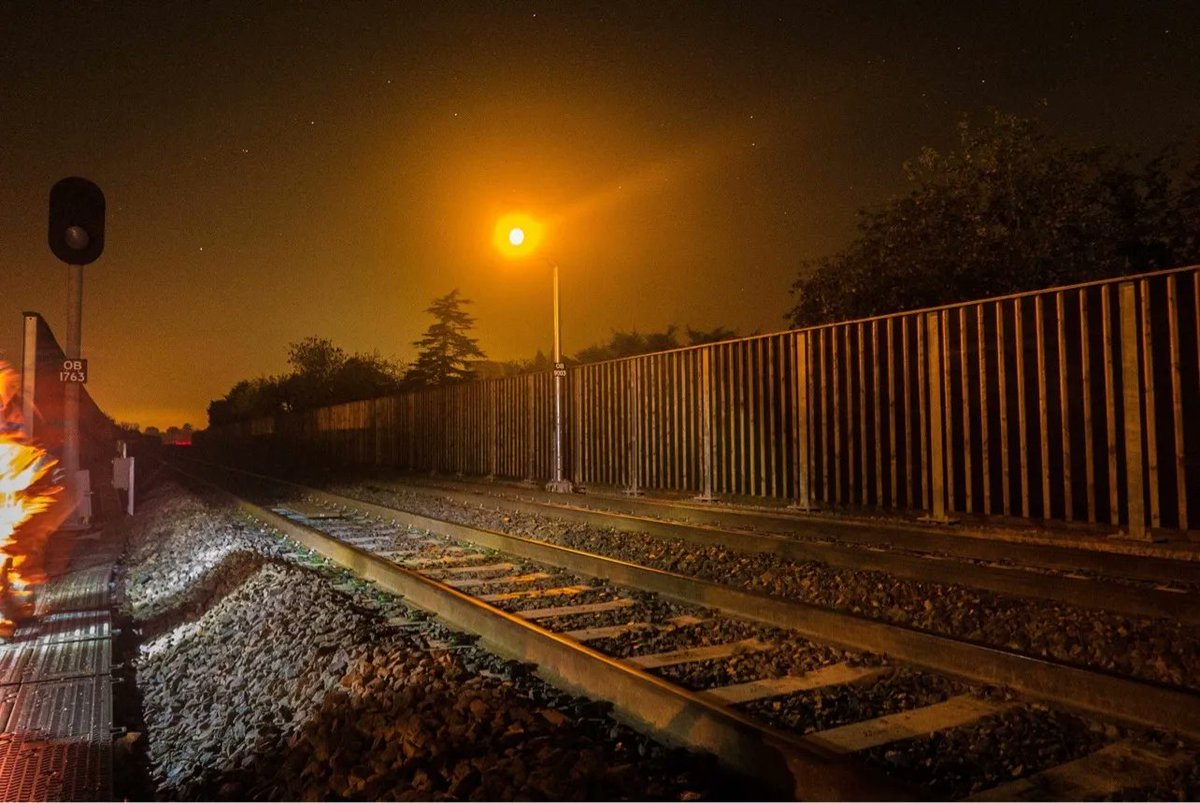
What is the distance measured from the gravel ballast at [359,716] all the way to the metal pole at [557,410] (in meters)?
10.4

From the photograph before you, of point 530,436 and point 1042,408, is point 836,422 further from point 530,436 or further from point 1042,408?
point 530,436

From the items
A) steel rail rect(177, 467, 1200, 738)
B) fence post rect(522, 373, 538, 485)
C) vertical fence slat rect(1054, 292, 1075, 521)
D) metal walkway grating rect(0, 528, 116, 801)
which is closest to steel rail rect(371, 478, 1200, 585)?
vertical fence slat rect(1054, 292, 1075, 521)

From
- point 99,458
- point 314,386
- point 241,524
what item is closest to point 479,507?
point 241,524

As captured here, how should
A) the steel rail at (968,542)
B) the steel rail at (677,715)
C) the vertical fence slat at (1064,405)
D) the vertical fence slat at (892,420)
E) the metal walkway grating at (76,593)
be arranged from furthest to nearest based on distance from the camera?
1. the vertical fence slat at (892,420)
2. the vertical fence slat at (1064,405)
3. the metal walkway grating at (76,593)
4. the steel rail at (968,542)
5. the steel rail at (677,715)

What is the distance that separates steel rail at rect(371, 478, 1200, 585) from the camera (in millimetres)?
7969

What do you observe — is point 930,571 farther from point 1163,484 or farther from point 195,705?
point 195,705

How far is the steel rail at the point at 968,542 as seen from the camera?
797 cm

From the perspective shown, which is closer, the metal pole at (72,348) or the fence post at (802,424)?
the metal pole at (72,348)

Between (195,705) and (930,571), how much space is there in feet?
22.8

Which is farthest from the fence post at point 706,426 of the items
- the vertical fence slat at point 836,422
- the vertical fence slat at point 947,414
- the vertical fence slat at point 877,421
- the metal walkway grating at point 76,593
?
the metal walkway grating at point 76,593

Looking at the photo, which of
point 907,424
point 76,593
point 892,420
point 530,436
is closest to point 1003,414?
point 907,424

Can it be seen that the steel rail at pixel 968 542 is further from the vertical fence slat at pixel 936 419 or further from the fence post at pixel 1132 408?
the vertical fence slat at pixel 936 419

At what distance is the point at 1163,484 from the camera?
9.13m

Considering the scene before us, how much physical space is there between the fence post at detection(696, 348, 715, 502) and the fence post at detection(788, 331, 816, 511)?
210 centimetres
